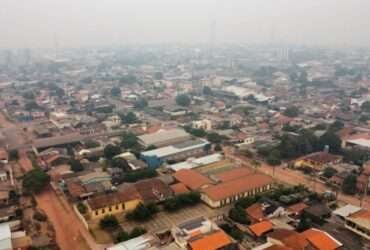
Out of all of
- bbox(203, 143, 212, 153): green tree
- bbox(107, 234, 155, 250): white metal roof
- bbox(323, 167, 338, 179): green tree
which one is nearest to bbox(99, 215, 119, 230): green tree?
bbox(107, 234, 155, 250): white metal roof

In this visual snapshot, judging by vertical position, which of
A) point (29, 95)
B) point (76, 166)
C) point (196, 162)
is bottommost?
point (196, 162)

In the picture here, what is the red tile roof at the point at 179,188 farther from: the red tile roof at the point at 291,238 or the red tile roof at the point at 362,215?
the red tile roof at the point at 362,215

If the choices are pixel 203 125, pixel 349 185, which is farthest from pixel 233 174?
pixel 203 125

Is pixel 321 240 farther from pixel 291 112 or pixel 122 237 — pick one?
pixel 291 112

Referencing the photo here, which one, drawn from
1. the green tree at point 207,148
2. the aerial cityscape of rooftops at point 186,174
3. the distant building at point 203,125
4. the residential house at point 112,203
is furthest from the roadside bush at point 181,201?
the distant building at point 203,125

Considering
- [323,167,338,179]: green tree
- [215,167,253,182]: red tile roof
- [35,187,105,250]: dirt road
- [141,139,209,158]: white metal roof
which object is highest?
[141,139,209,158]: white metal roof

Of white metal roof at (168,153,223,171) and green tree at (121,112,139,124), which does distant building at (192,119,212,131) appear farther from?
white metal roof at (168,153,223,171)
